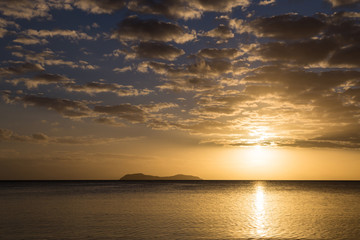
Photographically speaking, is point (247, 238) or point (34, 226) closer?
point (247, 238)

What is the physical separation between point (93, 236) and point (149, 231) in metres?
5.41

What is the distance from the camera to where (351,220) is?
38.3m

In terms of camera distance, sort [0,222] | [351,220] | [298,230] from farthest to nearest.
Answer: [351,220]
[0,222]
[298,230]

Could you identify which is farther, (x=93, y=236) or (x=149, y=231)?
(x=149, y=231)

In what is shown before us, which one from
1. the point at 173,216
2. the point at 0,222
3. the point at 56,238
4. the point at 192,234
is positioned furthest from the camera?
the point at 173,216

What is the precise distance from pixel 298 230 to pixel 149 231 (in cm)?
1509

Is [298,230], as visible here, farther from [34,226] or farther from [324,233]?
[34,226]

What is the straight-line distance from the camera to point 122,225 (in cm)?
3316

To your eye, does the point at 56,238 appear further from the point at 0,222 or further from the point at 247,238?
the point at 247,238

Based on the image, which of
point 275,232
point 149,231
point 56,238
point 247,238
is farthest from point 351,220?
point 56,238

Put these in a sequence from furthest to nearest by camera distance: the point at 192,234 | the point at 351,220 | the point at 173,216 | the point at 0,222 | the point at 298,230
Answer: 1. the point at 173,216
2. the point at 351,220
3. the point at 0,222
4. the point at 298,230
5. the point at 192,234

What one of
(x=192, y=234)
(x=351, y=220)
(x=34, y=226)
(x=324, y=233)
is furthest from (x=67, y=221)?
(x=351, y=220)

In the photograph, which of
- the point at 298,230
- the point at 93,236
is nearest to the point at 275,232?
the point at 298,230

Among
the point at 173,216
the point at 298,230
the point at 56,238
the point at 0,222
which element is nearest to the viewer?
the point at 56,238
